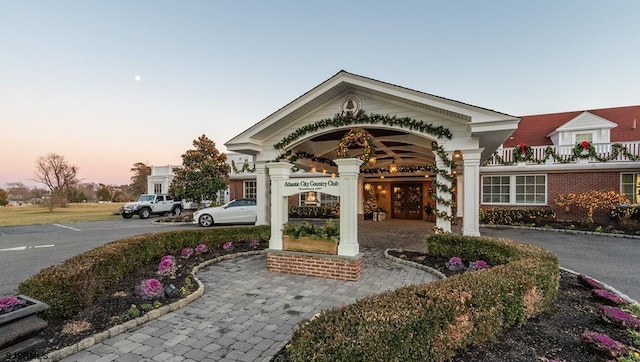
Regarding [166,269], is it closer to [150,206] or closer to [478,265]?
[478,265]

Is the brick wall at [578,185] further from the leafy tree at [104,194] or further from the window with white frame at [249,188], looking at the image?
the leafy tree at [104,194]

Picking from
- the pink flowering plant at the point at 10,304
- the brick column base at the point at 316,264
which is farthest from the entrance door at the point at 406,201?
the pink flowering plant at the point at 10,304

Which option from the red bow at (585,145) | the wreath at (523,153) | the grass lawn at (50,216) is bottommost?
the grass lawn at (50,216)

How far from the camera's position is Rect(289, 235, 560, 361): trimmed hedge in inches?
84.9

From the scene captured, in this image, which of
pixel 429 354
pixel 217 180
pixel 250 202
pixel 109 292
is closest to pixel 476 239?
pixel 429 354

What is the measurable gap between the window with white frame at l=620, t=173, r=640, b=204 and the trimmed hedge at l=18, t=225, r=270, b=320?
18733 millimetres

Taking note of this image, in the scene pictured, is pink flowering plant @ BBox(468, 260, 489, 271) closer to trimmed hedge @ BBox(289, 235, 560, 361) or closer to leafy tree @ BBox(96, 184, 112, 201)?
trimmed hedge @ BBox(289, 235, 560, 361)

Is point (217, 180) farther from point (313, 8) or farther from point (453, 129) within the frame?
point (453, 129)

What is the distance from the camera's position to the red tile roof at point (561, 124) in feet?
49.5

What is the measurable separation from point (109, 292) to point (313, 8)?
11.5m

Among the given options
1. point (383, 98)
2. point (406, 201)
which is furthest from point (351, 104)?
point (406, 201)

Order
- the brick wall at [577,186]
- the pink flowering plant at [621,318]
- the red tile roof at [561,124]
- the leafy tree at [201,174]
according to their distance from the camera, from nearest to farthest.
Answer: the pink flowering plant at [621,318]
the brick wall at [577,186]
the red tile roof at [561,124]
the leafy tree at [201,174]

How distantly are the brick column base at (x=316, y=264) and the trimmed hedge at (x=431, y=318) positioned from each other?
224 cm

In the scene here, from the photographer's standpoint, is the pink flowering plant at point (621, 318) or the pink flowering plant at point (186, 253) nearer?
the pink flowering plant at point (621, 318)
